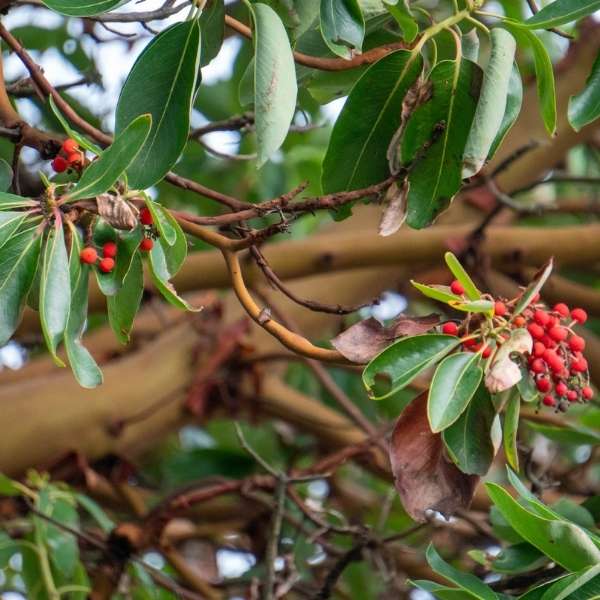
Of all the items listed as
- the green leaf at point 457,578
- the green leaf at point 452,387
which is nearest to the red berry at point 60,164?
the green leaf at point 452,387

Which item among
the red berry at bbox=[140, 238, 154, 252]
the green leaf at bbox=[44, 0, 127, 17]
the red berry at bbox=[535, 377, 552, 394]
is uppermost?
the green leaf at bbox=[44, 0, 127, 17]

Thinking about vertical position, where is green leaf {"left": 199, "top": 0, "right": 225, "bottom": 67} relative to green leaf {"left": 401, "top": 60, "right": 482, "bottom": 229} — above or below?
above

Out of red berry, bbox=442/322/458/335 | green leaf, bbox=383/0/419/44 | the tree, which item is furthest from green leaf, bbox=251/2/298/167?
red berry, bbox=442/322/458/335

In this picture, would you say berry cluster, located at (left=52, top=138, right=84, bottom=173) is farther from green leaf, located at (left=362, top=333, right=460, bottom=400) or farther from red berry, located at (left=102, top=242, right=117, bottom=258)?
green leaf, located at (left=362, top=333, right=460, bottom=400)

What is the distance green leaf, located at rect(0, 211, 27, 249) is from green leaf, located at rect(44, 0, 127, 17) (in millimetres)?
157

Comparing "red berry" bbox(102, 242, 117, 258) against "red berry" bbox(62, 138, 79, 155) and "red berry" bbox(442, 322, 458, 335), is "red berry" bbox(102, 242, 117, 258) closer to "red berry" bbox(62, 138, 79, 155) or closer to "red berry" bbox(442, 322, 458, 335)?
"red berry" bbox(62, 138, 79, 155)

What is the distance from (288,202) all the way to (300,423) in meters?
1.17

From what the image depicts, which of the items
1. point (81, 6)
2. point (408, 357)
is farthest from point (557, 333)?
point (81, 6)

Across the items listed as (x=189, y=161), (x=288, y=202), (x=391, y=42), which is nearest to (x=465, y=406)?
(x=288, y=202)

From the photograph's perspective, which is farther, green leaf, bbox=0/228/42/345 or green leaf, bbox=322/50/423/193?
green leaf, bbox=322/50/423/193

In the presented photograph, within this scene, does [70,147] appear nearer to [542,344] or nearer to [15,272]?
[15,272]

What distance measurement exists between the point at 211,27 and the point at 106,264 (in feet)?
0.81

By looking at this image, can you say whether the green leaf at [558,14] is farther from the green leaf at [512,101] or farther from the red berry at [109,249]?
the red berry at [109,249]

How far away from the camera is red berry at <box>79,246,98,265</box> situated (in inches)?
35.4
